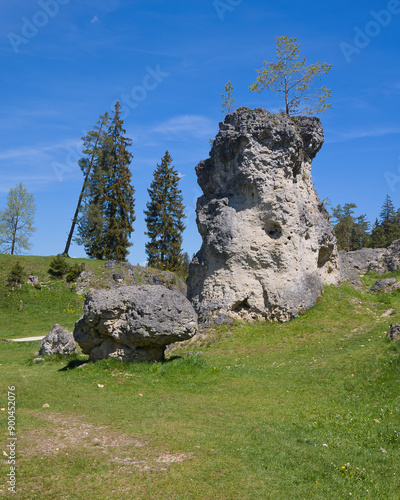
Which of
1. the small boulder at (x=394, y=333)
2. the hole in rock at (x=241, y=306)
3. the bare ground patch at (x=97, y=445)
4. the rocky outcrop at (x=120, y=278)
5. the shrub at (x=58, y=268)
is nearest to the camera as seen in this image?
the bare ground patch at (x=97, y=445)

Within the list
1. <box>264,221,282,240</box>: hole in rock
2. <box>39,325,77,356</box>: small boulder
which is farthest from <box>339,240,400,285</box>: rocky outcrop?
<box>39,325,77,356</box>: small boulder

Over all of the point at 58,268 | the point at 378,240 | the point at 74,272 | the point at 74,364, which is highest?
the point at 378,240

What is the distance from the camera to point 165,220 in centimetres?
5553

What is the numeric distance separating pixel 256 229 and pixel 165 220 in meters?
31.6

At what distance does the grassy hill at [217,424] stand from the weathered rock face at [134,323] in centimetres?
62

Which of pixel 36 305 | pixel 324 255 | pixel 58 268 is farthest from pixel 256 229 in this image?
pixel 58 268

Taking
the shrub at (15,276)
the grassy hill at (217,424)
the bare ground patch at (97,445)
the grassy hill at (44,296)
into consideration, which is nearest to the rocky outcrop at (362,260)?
the grassy hill at (217,424)

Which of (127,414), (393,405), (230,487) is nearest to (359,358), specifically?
(393,405)

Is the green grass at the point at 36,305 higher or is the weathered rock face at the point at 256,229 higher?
the weathered rock face at the point at 256,229

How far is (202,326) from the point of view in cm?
2339

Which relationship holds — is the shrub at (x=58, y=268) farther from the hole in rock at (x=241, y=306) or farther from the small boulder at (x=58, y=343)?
the small boulder at (x=58, y=343)

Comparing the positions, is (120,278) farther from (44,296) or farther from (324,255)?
(324,255)

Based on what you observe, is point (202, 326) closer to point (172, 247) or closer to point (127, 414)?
point (127, 414)

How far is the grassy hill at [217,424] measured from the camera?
7234 millimetres
